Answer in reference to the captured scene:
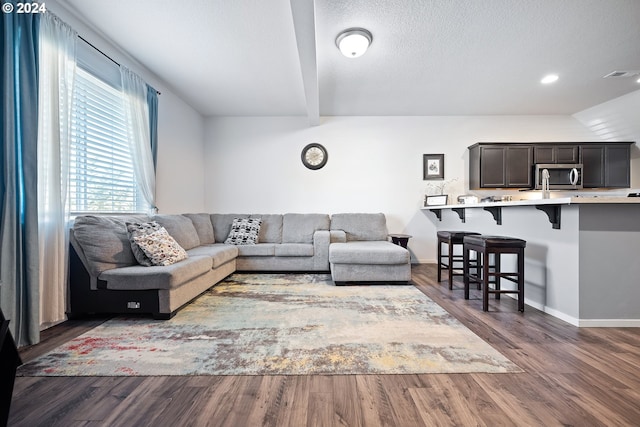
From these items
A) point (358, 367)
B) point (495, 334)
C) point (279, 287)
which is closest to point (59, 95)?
point (279, 287)

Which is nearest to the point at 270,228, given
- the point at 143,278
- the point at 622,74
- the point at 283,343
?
the point at 143,278

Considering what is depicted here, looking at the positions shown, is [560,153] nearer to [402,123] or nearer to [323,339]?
[402,123]

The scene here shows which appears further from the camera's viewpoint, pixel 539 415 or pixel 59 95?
pixel 59 95

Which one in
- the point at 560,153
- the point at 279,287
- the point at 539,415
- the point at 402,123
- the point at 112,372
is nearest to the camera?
the point at 539,415

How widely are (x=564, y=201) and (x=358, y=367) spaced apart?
192cm

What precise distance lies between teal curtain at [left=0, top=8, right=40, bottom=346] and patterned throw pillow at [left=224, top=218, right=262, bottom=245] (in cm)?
227

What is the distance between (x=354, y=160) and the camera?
4.76m

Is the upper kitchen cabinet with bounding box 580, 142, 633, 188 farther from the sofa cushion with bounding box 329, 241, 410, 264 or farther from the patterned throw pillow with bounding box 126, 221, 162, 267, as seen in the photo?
the patterned throw pillow with bounding box 126, 221, 162, 267

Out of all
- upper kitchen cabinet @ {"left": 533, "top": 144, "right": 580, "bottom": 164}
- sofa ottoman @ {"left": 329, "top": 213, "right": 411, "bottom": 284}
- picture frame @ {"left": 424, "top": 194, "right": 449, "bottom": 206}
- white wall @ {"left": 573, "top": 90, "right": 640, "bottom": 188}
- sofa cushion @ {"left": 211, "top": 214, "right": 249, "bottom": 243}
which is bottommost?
sofa ottoman @ {"left": 329, "top": 213, "right": 411, "bottom": 284}

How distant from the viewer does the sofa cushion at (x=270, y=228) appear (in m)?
4.27

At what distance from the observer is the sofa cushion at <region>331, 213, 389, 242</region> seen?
426cm

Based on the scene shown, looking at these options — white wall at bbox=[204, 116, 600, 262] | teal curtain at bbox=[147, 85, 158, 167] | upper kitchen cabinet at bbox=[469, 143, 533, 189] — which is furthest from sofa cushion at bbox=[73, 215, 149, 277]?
upper kitchen cabinet at bbox=[469, 143, 533, 189]

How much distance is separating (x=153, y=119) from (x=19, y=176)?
179 cm

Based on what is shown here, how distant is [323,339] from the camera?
184cm
